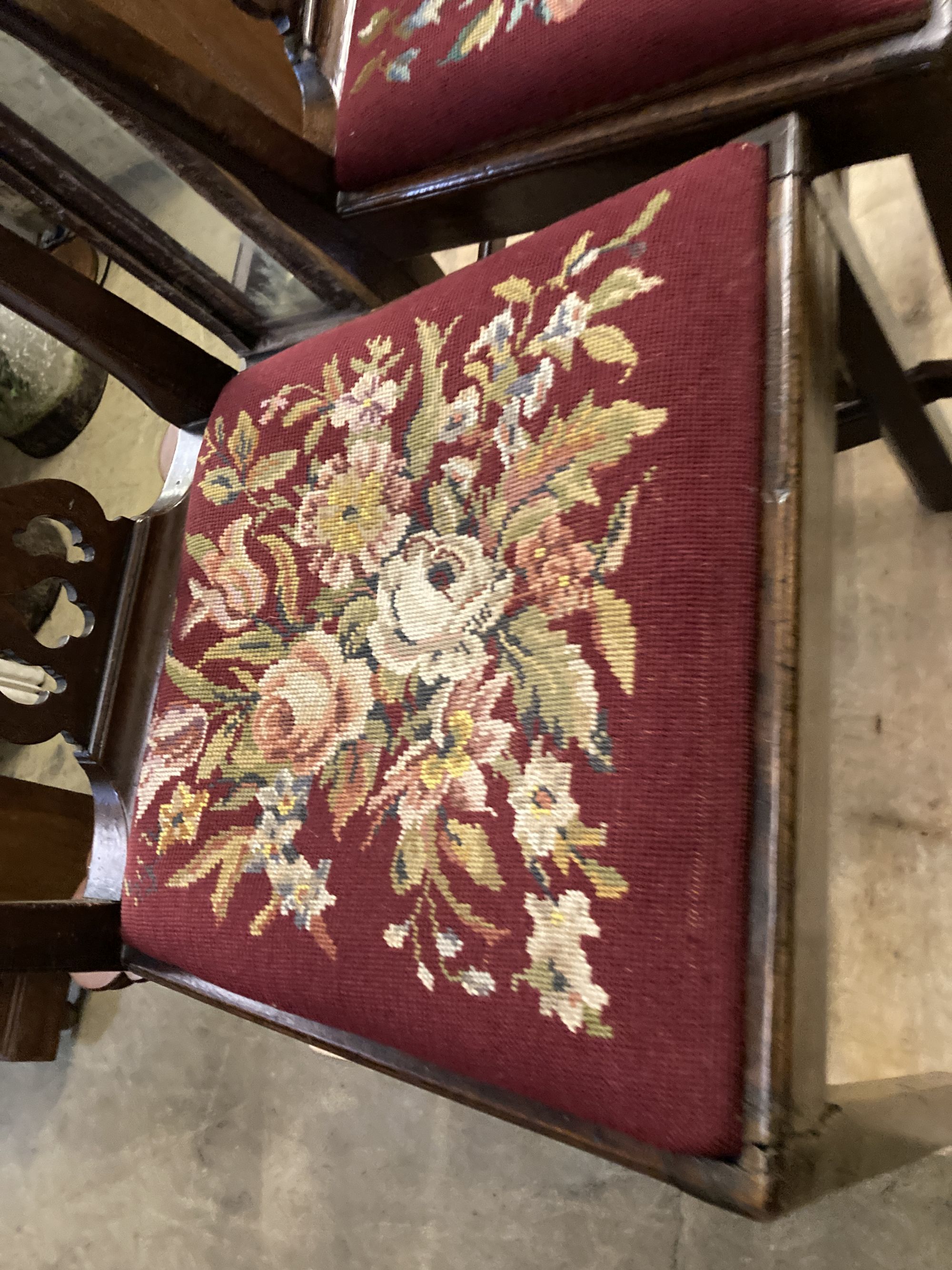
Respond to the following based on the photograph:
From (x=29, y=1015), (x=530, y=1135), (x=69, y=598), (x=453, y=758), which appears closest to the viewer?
(x=453, y=758)

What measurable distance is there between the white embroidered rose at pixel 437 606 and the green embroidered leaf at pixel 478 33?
1.08ft

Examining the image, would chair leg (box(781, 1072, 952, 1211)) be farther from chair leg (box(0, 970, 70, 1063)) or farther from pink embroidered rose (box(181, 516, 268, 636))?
chair leg (box(0, 970, 70, 1063))

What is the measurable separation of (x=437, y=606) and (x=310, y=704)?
121mm

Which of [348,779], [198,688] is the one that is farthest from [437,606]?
[198,688]

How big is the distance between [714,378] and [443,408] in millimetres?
191

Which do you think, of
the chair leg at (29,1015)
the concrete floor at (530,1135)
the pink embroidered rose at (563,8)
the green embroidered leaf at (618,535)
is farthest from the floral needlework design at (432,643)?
the chair leg at (29,1015)

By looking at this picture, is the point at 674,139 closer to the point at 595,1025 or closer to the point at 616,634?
the point at 616,634

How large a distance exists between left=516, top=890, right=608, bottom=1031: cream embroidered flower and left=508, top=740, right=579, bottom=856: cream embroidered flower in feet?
0.10

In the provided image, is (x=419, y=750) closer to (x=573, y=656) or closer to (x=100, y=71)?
(x=573, y=656)

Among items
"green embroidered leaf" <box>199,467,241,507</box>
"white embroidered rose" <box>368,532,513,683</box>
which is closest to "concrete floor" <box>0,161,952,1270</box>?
"white embroidered rose" <box>368,532,513,683</box>

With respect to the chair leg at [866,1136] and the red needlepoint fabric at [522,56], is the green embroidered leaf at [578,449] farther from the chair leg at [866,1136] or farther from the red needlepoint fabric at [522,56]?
the chair leg at [866,1136]

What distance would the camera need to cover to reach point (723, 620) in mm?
416

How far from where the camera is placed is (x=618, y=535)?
463 mm

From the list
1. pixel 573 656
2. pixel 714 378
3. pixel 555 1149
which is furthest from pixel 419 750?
pixel 555 1149
